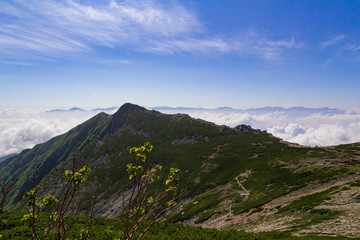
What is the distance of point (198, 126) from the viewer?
17538 centimetres

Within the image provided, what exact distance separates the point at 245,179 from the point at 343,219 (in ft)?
159

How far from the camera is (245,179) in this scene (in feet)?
242

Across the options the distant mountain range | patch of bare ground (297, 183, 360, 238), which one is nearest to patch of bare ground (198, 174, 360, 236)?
patch of bare ground (297, 183, 360, 238)

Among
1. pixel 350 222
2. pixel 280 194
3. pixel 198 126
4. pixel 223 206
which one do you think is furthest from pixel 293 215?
pixel 198 126

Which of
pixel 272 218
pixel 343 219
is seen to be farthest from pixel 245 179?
pixel 343 219

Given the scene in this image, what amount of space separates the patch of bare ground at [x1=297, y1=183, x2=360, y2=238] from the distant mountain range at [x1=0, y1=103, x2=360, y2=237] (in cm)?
9

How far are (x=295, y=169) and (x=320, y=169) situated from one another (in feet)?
26.3

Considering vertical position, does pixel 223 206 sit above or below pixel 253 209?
below

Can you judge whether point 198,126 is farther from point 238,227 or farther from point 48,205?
point 48,205

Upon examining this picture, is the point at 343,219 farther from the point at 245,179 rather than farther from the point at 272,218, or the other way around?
the point at 245,179

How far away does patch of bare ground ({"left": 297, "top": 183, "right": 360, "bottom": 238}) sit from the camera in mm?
23203

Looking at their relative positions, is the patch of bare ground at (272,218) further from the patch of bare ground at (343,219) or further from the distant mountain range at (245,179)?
the distant mountain range at (245,179)

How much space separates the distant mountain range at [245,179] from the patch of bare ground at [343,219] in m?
0.09

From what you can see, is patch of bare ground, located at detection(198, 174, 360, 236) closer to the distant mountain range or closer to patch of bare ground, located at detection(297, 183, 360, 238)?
patch of bare ground, located at detection(297, 183, 360, 238)
